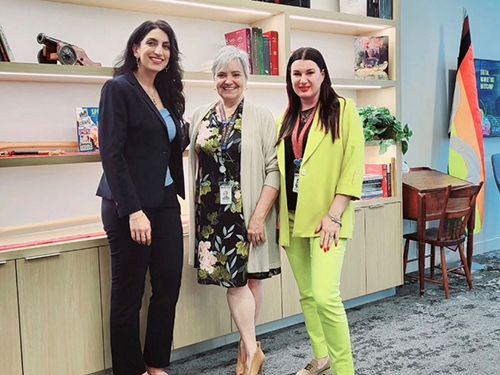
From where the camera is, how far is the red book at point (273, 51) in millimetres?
3354

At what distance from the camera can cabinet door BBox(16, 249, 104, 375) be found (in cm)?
251

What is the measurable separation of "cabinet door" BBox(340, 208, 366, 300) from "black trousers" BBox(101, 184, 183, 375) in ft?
4.71

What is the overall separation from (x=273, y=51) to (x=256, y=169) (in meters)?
1.11

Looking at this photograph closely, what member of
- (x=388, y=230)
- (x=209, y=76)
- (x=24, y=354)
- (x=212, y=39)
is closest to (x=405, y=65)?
(x=388, y=230)

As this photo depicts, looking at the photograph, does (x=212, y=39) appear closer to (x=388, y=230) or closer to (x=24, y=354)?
(x=388, y=230)

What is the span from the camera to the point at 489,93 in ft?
17.5

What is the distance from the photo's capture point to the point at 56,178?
116 inches

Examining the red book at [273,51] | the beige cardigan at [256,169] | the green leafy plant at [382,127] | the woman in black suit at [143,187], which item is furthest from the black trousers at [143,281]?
the green leafy plant at [382,127]

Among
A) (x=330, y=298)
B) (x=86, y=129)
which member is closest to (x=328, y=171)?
(x=330, y=298)

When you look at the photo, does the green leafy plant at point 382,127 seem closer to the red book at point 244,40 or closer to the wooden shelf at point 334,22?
the wooden shelf at point 334,22

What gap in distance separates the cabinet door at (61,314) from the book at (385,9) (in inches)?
100

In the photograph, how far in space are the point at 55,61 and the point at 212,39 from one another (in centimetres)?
114

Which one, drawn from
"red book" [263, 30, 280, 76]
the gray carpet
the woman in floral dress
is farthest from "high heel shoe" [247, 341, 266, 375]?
"red book" [263, 30, 280, 76]

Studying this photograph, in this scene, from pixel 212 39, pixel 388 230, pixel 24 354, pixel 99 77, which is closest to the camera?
pixel 24 354
